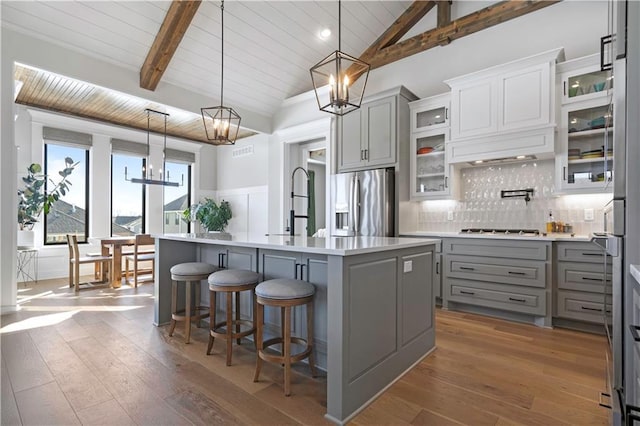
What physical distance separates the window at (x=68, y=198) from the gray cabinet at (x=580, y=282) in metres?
7.75

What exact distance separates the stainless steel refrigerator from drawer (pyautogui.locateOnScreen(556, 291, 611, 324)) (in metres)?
1.96

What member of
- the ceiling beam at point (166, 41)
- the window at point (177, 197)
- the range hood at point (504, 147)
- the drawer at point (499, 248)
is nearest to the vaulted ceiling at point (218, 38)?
the ceiling beam at point (166, 41)

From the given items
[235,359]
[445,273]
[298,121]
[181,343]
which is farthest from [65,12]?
[445,273]

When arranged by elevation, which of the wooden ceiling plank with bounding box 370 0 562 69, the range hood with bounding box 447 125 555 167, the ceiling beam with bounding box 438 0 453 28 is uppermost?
the ceiling beam with bounding box 438 0 453 28

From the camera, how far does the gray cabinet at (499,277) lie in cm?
327

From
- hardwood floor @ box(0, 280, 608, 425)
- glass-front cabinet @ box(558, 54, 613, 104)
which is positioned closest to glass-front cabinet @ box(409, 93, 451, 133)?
glass-front cabinet @ box(558, 54, 613, 104)

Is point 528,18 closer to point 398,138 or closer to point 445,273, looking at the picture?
point 398,138

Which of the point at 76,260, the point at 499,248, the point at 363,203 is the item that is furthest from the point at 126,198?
the point at 499,248

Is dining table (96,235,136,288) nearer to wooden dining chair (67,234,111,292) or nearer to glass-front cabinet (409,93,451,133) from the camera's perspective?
wooden dining chair (67,234,111,292)

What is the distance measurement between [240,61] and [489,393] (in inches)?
199

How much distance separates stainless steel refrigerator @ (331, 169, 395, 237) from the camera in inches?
170

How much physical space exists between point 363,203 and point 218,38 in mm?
3074

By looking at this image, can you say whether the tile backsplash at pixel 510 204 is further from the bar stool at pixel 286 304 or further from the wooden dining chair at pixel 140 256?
the wooden dining chair at pixel 140 256

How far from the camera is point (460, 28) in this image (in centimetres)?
429
